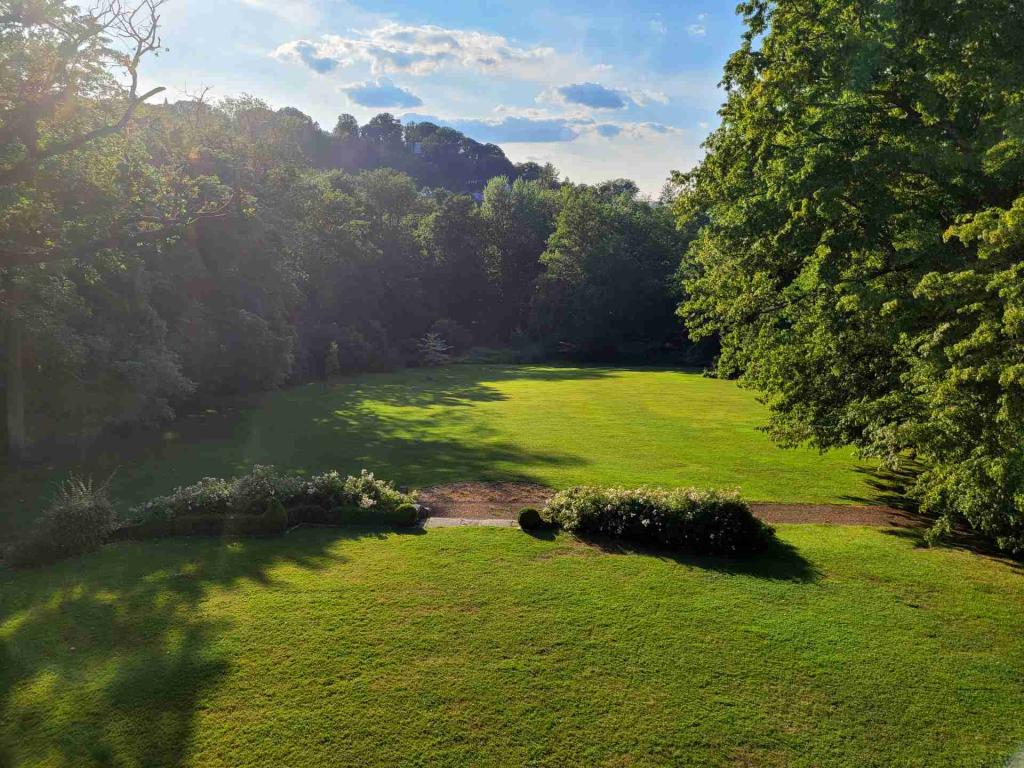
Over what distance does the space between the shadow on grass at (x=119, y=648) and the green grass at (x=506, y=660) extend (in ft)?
0.12

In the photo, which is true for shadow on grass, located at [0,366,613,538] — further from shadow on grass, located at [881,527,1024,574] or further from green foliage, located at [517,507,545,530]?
shadow on grass, located at [881,527,1024,574]

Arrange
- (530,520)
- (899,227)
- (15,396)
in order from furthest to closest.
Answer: (15,396)
(530,520)
(899,227)

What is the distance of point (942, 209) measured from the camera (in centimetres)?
1287

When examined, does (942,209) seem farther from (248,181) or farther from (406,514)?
(248,181)

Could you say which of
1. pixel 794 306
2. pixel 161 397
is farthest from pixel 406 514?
pixel 161 397

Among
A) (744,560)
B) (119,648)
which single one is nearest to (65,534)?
(119,648)

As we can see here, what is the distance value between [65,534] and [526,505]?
32.3 ft

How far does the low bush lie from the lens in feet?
40.8

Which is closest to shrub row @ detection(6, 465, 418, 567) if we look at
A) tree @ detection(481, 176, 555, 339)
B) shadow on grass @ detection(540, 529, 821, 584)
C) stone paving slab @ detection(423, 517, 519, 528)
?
stone paving slab @ detection(423, 517, 519, 528)

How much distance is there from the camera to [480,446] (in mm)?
24469

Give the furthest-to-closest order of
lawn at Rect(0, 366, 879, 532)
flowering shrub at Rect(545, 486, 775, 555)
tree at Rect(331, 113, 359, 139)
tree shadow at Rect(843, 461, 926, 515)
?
tree at Rect(331, 113, 359, 139) → lawn at Rect(0, 366, 879, 532) → tree shadow at Rect(843, 461, 926, 515) → flowering shrub at Rect(545, 486, 775, 555)

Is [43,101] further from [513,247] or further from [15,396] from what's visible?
[513,247]

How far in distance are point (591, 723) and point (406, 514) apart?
26.9 feet

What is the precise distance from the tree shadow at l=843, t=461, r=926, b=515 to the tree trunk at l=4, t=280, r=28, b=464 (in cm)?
2485
